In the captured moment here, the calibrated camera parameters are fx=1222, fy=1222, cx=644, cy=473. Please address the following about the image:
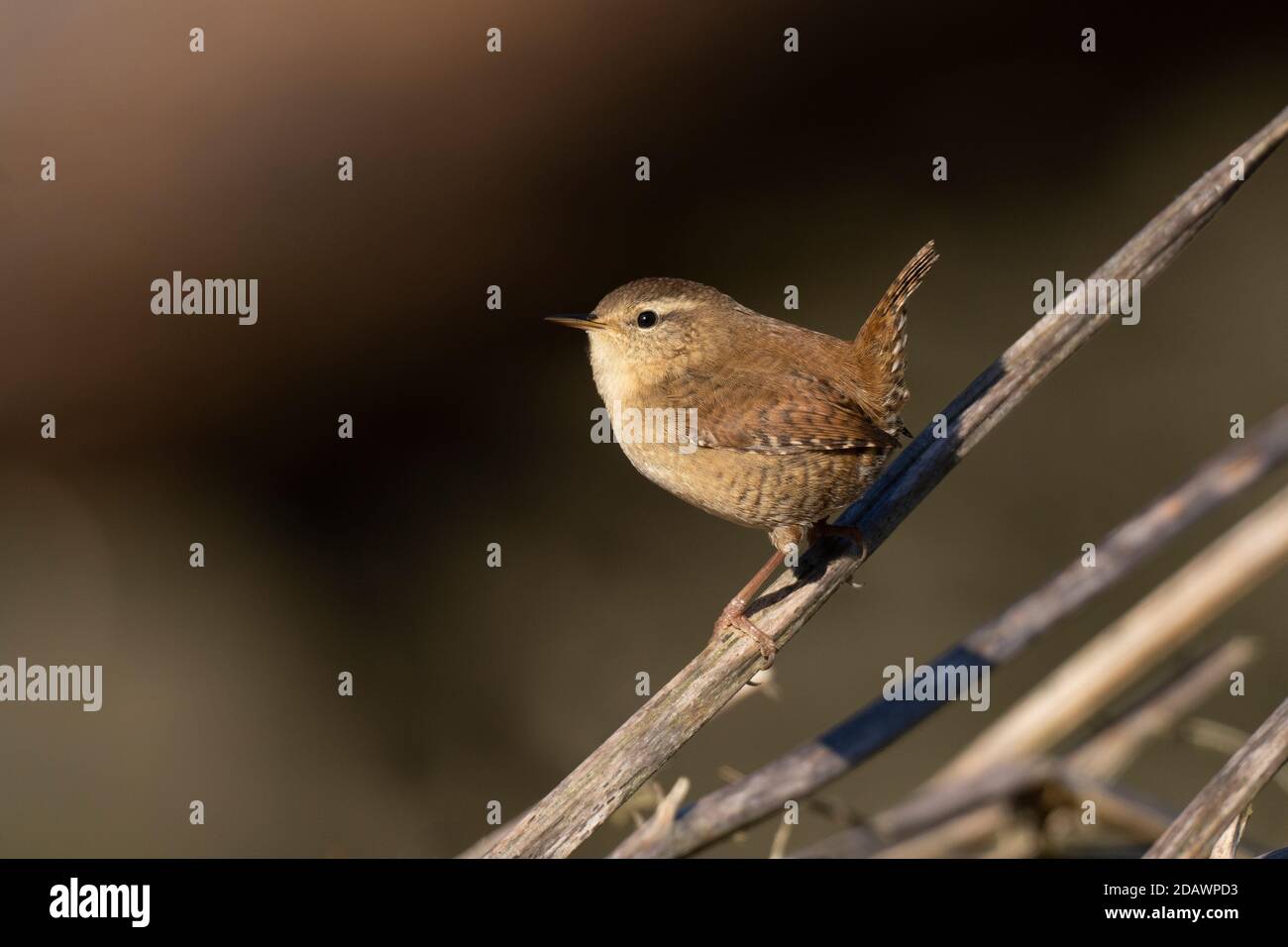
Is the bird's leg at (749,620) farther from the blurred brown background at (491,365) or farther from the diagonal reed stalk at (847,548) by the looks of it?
the blurred brown background at (491,365)

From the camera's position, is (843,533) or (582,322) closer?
(843,533)
